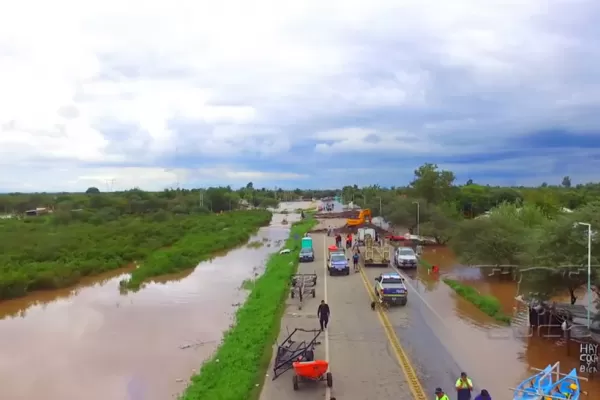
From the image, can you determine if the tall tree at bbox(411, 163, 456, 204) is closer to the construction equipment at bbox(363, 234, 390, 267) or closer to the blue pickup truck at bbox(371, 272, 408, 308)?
the construction equipment at bbox(363, 234, 390, 267)

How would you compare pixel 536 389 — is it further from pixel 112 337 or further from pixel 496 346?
pixel 112 337

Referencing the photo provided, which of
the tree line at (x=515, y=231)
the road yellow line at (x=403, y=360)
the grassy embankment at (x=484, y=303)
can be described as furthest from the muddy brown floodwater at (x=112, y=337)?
the tree line at (x=515, y=231)

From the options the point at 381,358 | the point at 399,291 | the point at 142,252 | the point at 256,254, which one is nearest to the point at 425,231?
the point at 256,254

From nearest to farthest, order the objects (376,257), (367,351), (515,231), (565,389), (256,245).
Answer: (565,389) < (367,351) < (515,231) < (376,257) < (256,245)

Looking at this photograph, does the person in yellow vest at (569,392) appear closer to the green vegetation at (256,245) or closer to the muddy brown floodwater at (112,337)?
the muddy brown floodwater at (112,337)

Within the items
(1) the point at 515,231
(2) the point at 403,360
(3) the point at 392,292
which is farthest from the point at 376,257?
(2) the point at 403,360

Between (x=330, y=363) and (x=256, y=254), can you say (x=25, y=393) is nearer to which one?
(x=330, y=363)
